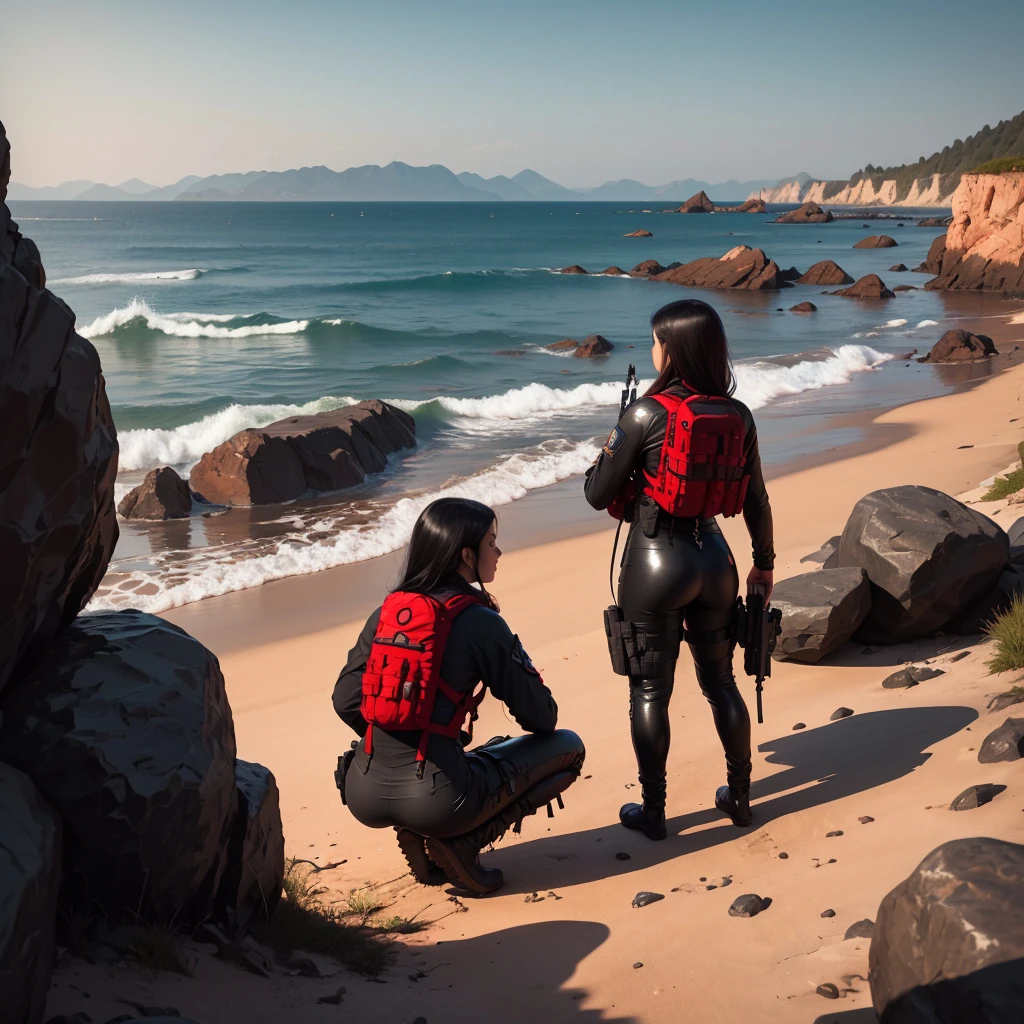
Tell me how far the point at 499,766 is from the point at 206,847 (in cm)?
109

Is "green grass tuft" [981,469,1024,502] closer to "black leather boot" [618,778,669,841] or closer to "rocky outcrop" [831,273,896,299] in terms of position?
"black leather boot" [618,778,669,841]

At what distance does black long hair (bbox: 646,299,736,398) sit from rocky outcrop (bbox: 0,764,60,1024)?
2434 millimetres

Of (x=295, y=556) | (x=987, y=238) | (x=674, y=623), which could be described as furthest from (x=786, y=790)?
(x=987, y=238)

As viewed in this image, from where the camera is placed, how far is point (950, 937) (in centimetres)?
228

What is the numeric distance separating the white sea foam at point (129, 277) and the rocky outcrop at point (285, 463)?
3855cm

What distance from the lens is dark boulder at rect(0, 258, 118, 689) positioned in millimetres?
2750

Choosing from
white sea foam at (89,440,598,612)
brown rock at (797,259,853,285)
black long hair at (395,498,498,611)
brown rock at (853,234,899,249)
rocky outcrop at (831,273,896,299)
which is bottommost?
white sea foam at (89,440,598,612)

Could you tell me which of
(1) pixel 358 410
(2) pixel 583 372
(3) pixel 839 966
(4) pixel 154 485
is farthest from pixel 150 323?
(3) pixel 839 966

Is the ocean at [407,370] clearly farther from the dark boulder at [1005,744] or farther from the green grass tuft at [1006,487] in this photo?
the dark boulder at [1005,744]

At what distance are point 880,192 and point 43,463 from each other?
588ft

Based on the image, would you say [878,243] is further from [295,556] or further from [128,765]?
[128,765]

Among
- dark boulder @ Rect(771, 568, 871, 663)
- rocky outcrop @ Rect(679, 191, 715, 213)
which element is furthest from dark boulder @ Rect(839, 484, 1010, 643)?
rocky outcrop @ Rect(679, 191, 715, 213)

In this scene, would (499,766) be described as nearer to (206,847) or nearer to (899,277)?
(206,847)

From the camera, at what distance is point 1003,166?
129 ft
